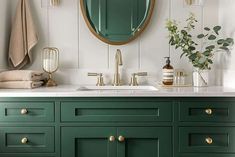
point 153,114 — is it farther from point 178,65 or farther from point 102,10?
point 102,10

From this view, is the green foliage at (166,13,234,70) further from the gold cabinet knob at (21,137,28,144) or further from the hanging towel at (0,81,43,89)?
the gold cabinet knob at (21,137,28,144)

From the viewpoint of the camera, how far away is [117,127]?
1.76 metres

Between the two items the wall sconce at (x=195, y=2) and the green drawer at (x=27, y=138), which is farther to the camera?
the wall sconce at (x=195, y=2)

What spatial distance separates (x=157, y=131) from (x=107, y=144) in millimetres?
308

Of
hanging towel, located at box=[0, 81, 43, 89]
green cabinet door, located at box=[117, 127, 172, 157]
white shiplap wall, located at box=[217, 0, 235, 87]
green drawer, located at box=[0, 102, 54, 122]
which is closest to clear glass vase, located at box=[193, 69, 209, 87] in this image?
white shiplap wall, located at box=[217, 0, 235, 87]

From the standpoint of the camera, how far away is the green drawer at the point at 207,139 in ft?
5.78

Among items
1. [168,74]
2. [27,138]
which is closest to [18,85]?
[27,138]

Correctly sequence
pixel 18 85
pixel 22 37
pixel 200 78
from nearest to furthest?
pixel 18 85 → pixel 200 78 → pixel 22 37

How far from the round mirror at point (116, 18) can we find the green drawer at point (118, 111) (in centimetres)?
68

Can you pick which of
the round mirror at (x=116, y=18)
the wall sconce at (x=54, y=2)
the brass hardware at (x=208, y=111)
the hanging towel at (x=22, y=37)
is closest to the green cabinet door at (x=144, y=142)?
the brass hardware at (x=208, y=111)

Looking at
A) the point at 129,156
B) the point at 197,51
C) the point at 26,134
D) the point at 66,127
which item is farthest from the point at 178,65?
the point at 26,134

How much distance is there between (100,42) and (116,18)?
0.22 meters

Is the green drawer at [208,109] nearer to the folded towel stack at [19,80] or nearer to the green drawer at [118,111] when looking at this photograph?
the green drawer at [118,111]

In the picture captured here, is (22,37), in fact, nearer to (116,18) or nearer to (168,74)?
(116,18)
